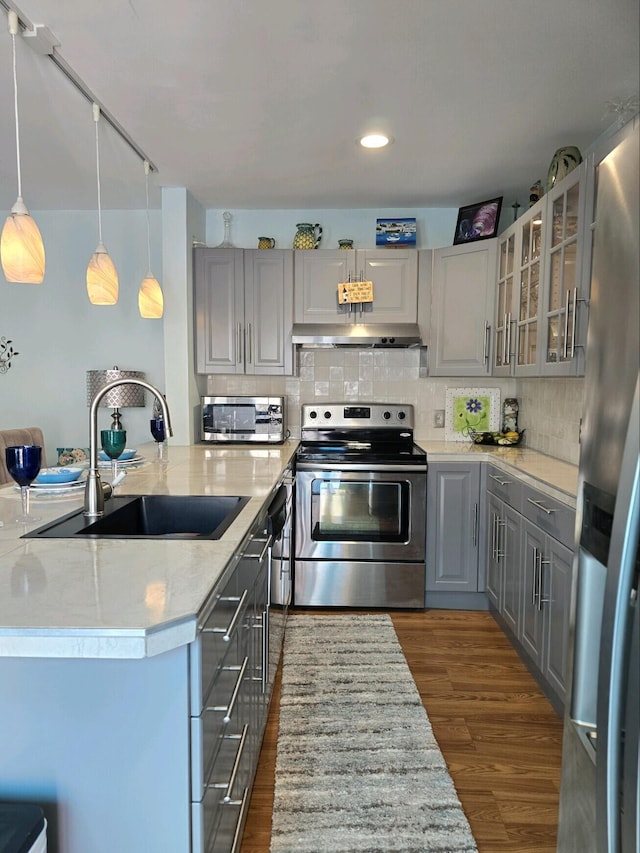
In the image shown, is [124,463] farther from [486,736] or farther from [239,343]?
[486,736]

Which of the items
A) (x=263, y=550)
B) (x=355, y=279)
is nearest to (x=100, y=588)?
(x=263, y=550)

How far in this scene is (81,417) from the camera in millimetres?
3729

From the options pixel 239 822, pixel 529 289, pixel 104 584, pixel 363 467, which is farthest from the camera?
pixel 363 467

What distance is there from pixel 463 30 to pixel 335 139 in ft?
2.85

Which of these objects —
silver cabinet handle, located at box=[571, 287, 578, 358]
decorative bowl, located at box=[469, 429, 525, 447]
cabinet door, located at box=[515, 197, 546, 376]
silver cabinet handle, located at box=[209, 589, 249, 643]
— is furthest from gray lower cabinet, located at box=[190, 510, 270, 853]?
decorative bowl, located at box=[469, 429, 525, 447]

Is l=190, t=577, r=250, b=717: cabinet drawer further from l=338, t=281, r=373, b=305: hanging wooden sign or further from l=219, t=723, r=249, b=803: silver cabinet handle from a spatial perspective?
l=338, t=281, r=373, b=305: hanging wooden sign

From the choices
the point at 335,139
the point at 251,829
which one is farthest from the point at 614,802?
the point at 335,139

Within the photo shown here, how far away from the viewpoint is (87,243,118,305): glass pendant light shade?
2.13 metres

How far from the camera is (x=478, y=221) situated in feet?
10.7

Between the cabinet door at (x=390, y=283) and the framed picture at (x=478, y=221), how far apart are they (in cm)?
32

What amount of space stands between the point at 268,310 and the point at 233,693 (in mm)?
2531

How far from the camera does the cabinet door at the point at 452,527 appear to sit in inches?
121

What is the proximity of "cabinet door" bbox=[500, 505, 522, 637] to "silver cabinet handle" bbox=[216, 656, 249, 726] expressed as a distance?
60.8 inches

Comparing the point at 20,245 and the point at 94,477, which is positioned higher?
the point at 20,245
